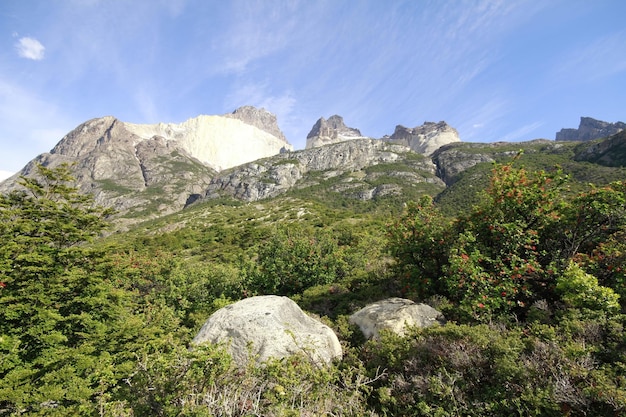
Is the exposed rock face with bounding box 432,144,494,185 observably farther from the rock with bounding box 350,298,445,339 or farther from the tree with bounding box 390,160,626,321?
the rock with bounding box 350,298,445,339

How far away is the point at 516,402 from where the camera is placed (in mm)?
5184

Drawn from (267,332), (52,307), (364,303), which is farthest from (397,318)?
(52,307)

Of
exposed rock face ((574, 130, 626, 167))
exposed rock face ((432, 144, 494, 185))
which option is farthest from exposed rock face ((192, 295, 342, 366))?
exposed rock face ((432, 144, 494, 185))

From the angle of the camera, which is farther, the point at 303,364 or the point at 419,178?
the point at 419,178

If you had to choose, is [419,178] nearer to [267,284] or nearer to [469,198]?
[469,198]

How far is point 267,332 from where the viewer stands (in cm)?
892

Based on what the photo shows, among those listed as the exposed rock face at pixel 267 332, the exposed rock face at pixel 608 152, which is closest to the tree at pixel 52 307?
the exposed rock face at pixel 267 332

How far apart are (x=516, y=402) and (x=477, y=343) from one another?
1.54 meters

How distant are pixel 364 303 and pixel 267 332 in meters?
5.55

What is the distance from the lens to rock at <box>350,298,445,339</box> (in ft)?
31.2

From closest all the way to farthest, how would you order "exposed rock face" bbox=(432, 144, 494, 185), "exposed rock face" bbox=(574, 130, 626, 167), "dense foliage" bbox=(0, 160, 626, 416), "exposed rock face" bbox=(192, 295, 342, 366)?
"dense foliage" bbox=(0, 160, 626, 416), "exposed rock face" bbox=(192, 295, 342, 366), "exposed rock face" bbox=(574, 130, 626, 167), "exposed rock face" bbox=(432, 144, 494, 185)

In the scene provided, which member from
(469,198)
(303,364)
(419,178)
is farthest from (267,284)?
(419,178)

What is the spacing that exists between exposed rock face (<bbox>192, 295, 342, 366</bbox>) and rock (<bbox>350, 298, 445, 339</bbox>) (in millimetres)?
1298

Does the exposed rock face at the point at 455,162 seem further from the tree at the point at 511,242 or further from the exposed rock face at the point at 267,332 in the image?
the exposed rock face at the point at 267,332
